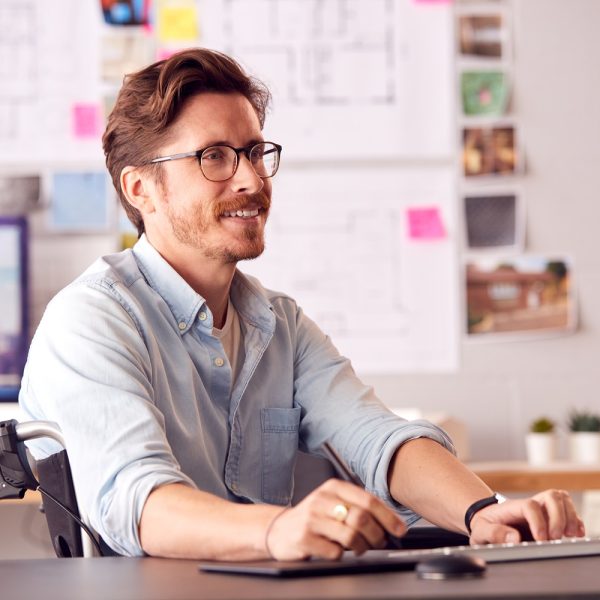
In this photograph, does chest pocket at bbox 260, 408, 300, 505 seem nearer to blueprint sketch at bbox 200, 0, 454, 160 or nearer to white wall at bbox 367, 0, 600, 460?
white wall at bbox 367, 0, 600, 460

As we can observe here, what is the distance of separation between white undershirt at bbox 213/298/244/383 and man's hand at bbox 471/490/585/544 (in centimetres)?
50

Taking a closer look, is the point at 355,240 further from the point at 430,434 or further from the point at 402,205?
the point at 430,434

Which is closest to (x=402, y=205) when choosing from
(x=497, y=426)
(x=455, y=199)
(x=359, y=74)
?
(x=455, y=199)

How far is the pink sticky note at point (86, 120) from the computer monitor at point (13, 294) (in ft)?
1.11

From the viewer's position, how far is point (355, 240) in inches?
126

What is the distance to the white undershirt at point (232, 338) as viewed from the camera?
1.67 meters

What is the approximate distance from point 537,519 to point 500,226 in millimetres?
2018

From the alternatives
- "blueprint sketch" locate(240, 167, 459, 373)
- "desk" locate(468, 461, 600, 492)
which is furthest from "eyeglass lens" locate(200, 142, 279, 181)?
"blueprint sketch" locate(240, 167, 459, 373)

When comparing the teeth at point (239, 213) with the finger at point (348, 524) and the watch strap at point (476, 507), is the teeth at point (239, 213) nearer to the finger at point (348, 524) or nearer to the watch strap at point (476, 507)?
the watch strap at point (476, 507)

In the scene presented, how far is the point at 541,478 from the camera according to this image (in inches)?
110

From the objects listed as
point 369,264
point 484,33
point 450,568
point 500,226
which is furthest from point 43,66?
point 450,568

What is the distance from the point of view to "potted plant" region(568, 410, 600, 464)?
296 centimetres

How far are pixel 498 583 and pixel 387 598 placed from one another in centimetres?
12

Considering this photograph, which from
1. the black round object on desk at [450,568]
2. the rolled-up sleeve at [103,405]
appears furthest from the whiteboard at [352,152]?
the black round object on desk at [450,568]
